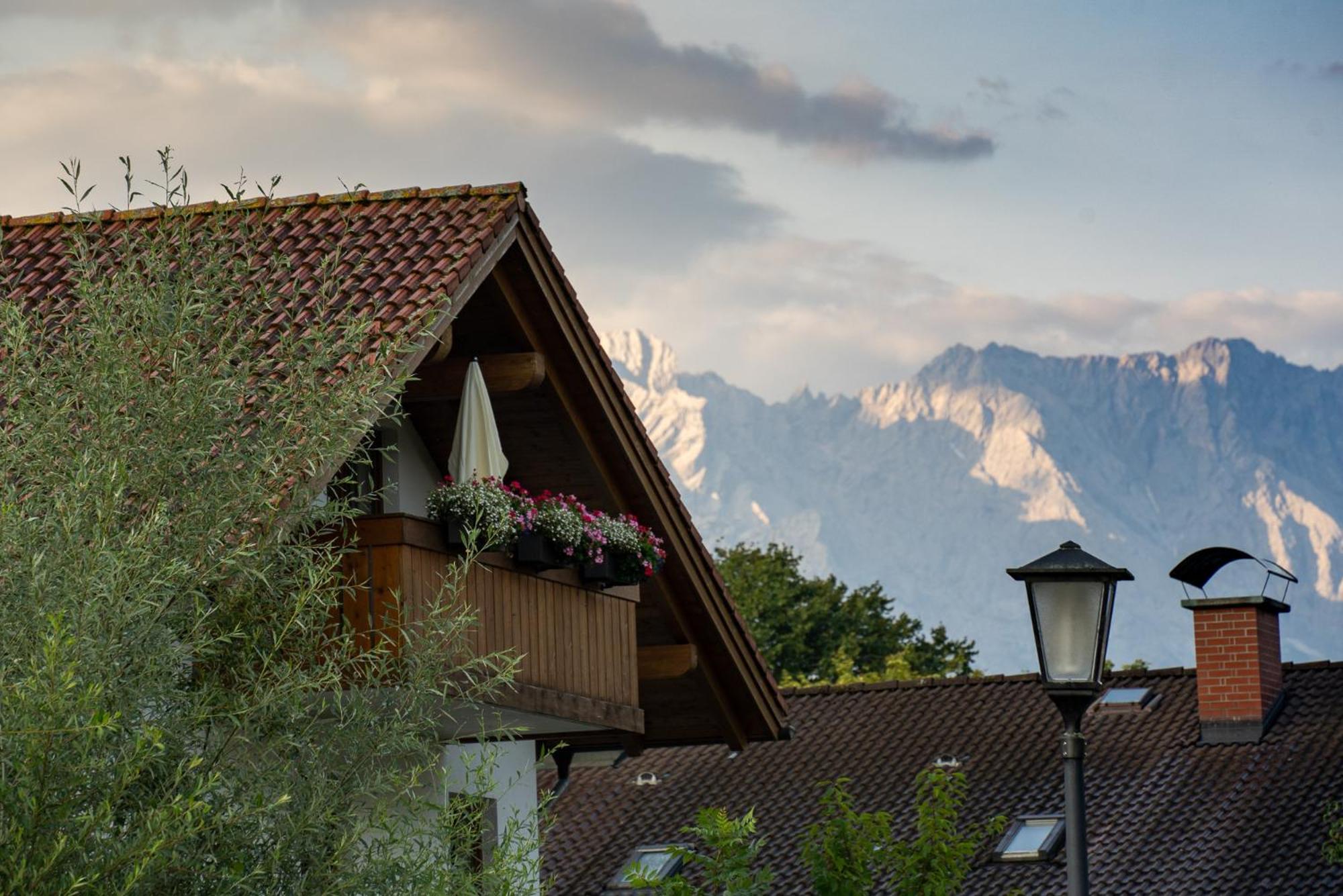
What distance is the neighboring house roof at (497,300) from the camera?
13023mm

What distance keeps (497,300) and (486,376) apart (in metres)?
0.53

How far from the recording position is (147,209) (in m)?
14.9

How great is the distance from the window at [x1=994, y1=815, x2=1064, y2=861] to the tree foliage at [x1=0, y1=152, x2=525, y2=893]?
16498 mm

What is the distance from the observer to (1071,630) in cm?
928

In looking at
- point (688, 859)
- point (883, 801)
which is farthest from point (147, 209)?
point (883, 801)

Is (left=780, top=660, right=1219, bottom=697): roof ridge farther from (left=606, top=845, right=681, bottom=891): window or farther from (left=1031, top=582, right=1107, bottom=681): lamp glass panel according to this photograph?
(left=1031, top=582, right=1107, bottom=681): lamp glass panel

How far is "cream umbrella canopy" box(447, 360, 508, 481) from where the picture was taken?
530 inches

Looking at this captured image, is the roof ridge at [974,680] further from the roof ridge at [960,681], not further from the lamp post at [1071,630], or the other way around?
the lamp post at [1071,630]

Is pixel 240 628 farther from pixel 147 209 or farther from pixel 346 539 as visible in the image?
pixel 147 209

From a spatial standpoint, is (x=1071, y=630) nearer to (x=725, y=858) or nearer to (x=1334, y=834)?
(x=725, y=858)

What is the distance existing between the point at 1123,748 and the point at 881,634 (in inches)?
1159

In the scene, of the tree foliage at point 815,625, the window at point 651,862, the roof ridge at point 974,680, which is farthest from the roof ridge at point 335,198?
the tree foliage at point 815,625

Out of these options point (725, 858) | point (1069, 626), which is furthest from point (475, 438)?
point (1069, 626)

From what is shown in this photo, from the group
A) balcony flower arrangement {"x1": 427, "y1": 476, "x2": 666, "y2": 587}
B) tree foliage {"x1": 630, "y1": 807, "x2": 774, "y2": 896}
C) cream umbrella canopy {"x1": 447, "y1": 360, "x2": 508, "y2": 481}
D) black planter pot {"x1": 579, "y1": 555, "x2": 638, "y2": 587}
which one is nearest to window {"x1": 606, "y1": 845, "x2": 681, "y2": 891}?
balcony flower arrangement {"x1": 427, "y1": 476, "x2": 666, "y2": 587}
